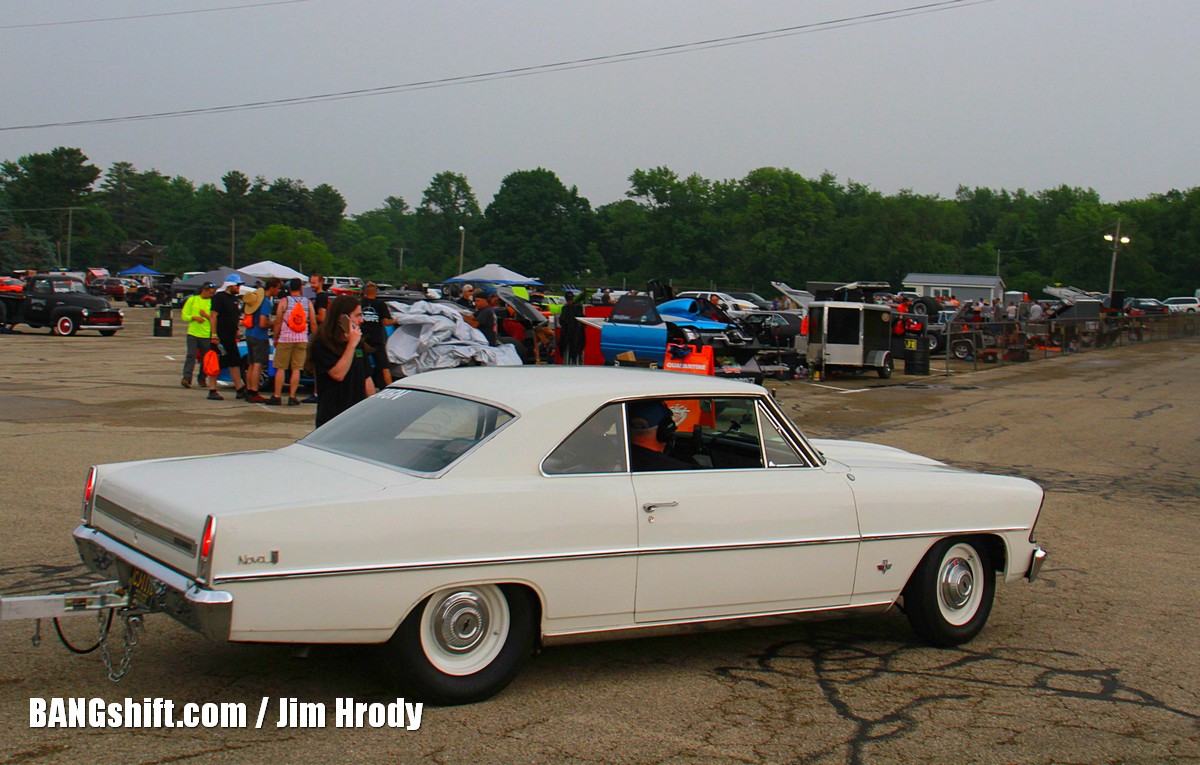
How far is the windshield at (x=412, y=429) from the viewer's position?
463cm

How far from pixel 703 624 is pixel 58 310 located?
30.9 metres

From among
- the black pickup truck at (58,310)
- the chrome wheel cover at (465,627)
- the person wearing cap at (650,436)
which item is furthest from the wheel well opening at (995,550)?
the black pickup truck at (58,310)

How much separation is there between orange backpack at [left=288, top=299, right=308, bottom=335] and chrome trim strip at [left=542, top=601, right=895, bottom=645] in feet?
35.7

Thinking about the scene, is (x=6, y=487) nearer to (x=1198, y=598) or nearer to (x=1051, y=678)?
(x=1051, y=678)

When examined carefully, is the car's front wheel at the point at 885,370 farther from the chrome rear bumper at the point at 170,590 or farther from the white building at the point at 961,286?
the white building at the point at 961,286

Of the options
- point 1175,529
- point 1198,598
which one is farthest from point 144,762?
point 1175,529

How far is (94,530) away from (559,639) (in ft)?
7.01

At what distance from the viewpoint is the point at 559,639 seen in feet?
14.9

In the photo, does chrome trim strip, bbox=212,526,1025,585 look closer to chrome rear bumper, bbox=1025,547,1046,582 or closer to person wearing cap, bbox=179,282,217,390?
chrome rear bumper, bbox=1025,547,1046,582

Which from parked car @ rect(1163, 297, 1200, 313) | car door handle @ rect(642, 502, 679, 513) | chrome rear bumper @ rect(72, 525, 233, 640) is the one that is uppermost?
parked car @ rect(1163, 297, 1200, 313)

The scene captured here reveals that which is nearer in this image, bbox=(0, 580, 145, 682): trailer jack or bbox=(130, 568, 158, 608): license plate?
bbox=(0, 580, 145, 682): trailer jack

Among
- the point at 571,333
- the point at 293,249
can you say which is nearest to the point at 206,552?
the point at 571,333

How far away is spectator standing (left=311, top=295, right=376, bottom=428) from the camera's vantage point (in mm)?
8750

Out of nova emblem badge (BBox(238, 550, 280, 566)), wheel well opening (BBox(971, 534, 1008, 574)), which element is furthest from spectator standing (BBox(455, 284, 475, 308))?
nova emblem badge (BBox(238, 550, 280, 566))
